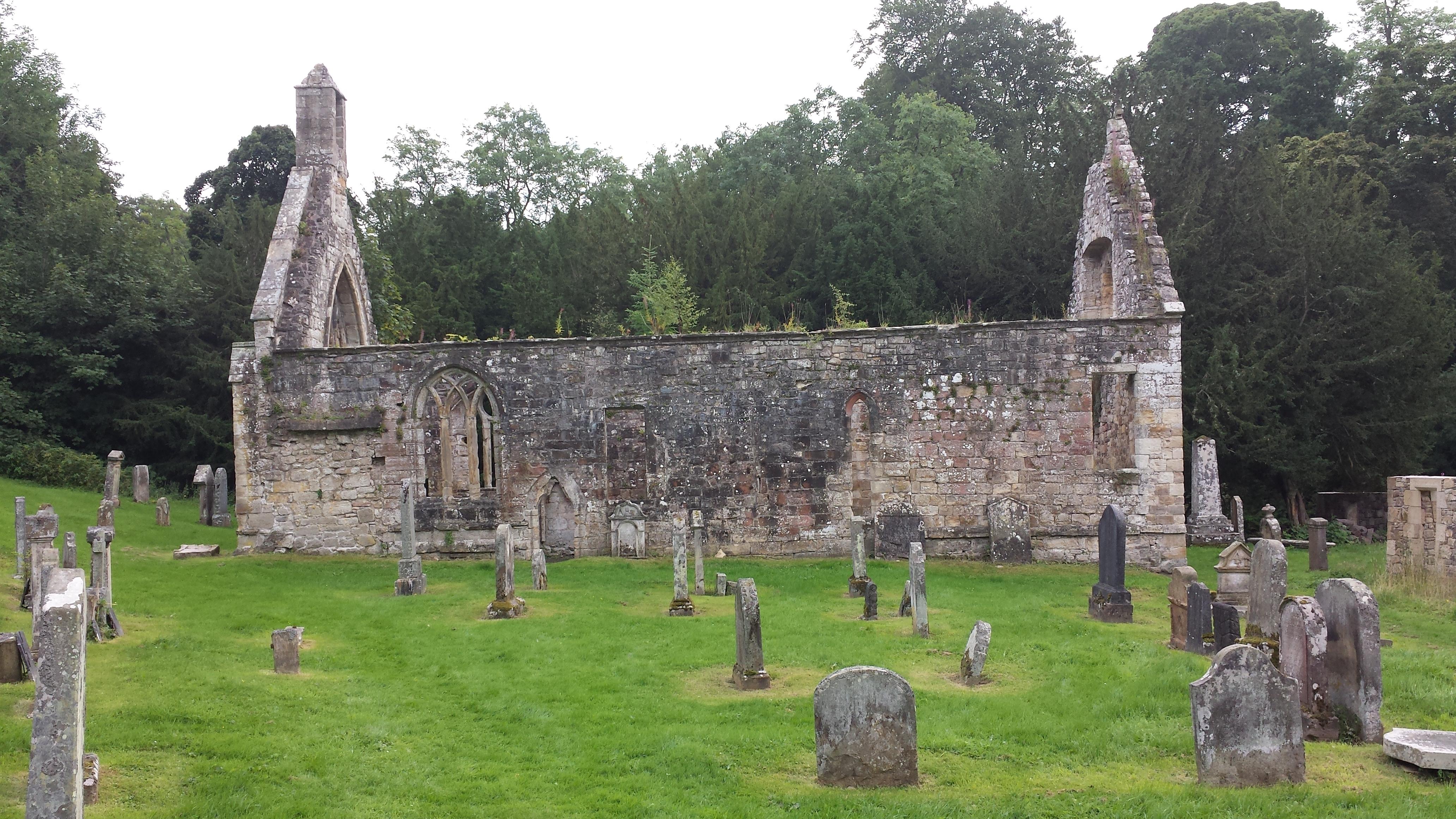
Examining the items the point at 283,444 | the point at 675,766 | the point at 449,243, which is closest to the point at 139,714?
the point at 675,766

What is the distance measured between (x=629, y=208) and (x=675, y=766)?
32090mm

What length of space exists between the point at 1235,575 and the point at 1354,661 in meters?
4.24

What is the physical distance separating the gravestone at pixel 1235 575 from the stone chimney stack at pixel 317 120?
1787 centimetres

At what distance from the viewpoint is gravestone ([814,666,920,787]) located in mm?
7055

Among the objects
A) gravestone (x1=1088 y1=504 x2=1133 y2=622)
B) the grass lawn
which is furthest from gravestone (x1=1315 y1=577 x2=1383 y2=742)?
gravestone (x1=1088 y1=504 x2=1133 y2=622)

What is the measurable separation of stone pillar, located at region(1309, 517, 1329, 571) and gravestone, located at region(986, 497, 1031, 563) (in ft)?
15.9

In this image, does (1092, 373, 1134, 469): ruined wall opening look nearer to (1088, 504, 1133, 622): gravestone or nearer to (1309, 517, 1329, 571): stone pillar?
(1309, 517, 1329, 571): stone pillar

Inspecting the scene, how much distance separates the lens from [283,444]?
18.4m

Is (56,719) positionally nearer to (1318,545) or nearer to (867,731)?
(867,731)

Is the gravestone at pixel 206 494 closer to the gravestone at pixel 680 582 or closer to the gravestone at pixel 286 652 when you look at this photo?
the gravestone at pixel 680 582

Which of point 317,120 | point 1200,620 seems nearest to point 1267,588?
point 1200,620

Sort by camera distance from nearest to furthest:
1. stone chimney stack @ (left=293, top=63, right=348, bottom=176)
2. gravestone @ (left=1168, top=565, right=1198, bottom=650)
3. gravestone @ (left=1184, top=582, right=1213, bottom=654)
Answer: gravestone @ (left=1184, top=582, right=1213, bottom=654), gravestone @ (left=1168, top=565, right=1198, bottom=650), stone chimney stack @ (left=293, top=63, right=348, bottom=176)

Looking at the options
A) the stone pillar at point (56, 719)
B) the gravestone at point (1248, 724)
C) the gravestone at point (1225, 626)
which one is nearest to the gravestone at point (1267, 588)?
the gravestone at point (1225, 626)

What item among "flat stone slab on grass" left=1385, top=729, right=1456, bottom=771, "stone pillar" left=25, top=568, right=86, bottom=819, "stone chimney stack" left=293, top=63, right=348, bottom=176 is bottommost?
"flat stone slab on grass" left=1385, top=729, right=1456, bottom=771
